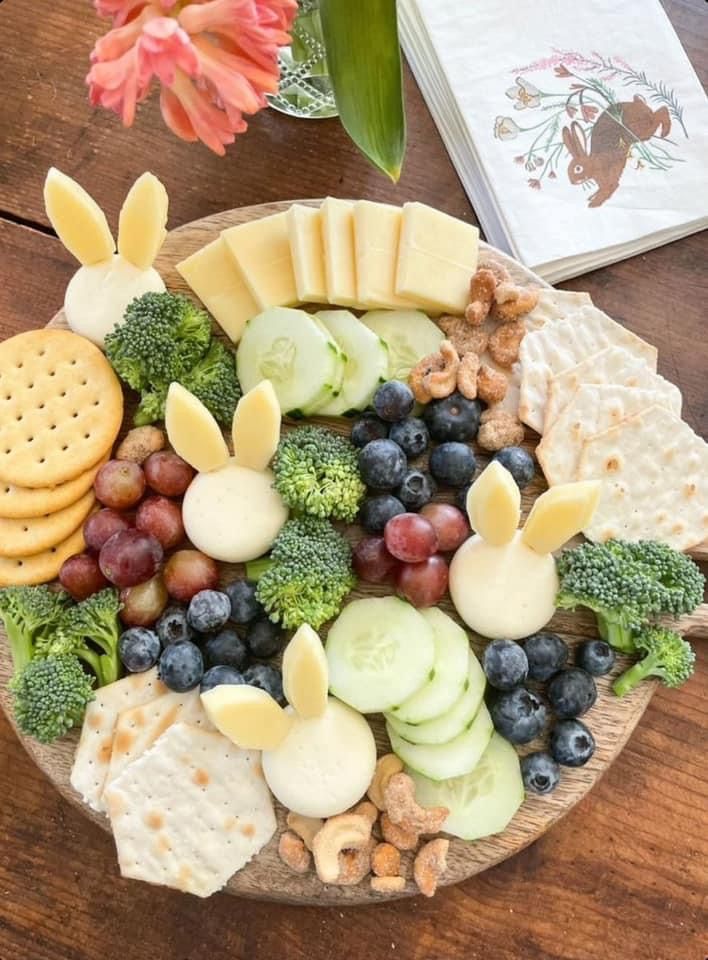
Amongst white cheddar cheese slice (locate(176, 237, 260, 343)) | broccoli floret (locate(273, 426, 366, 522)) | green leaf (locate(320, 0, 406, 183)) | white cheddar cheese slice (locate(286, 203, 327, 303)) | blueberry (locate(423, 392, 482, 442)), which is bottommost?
broccoli floret (locate(273, 426, 366, 522))

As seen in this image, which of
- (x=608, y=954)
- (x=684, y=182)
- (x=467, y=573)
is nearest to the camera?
(x=467, y=573)

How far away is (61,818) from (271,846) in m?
0.41

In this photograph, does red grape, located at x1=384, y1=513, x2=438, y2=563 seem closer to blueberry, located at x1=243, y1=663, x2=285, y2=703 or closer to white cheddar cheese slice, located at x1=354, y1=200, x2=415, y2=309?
blueberry, located at x1=243, y1=663, x2=285, y2=703

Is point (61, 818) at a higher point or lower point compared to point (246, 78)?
lower

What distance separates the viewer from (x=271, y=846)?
1395 mm

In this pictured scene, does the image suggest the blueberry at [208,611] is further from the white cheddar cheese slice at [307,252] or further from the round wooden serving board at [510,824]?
the white cheddar cheese slice at [307,252]

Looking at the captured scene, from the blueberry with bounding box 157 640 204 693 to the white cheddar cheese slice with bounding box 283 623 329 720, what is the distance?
16cm

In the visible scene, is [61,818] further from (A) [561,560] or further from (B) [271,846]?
(A) [561,560]

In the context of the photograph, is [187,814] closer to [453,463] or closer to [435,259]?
[453,463]

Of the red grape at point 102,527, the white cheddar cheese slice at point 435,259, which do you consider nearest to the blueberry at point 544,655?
the white cheddar cheese slice at point 435,259

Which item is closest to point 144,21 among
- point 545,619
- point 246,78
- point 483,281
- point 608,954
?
point 246,78

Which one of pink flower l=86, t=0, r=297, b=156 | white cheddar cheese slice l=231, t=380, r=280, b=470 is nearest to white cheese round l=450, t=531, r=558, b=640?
white cheddar cheese slice l=231, t=380, r=280, b=470

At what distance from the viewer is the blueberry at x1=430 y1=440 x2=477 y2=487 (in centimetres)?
143

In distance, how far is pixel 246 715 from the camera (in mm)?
1254
